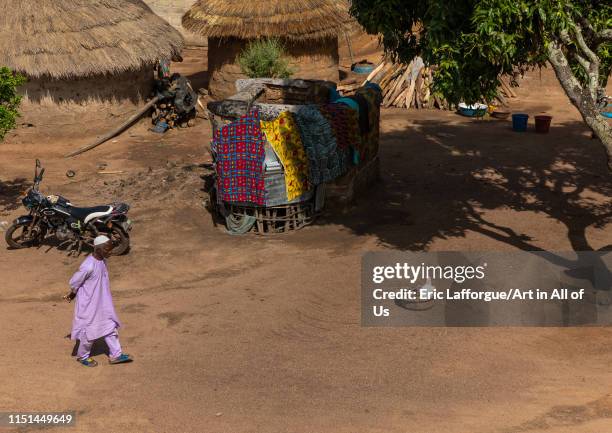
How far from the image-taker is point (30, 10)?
62.0 ft

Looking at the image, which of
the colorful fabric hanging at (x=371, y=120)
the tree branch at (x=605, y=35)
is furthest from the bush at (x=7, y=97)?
the tree branch at (x=605, y=35)

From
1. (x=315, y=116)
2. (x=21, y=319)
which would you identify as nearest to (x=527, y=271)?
(x=315, y=116)

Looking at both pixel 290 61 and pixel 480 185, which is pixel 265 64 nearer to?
pixel 290 61

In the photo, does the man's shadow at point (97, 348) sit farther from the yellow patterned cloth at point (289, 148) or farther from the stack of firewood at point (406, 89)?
the stack of firewood at point (406, 89)

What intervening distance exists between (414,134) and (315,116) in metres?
6.32

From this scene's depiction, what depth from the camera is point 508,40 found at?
30.2 ft

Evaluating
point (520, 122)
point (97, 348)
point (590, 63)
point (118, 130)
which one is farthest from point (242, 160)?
point (520, 122)

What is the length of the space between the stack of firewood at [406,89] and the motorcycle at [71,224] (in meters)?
10.5

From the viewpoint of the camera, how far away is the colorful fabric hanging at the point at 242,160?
13.0 meters

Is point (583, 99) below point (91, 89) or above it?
above

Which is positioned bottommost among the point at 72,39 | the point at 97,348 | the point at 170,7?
the point at 97,348

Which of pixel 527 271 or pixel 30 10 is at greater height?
pixel 30 10

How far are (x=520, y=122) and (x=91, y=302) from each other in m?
12.8

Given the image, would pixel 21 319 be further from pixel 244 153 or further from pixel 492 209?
pixel 492 209
